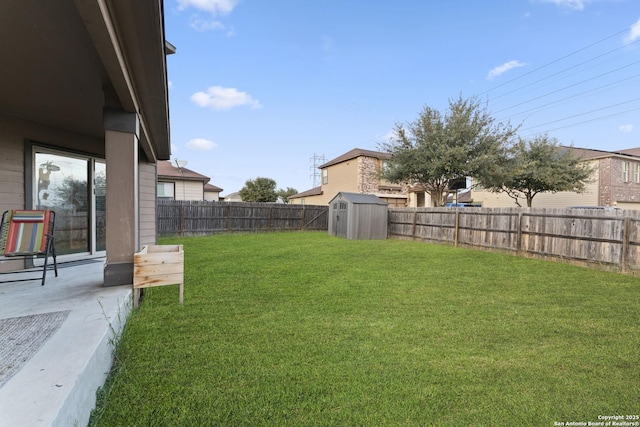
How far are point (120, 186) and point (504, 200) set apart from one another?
25.4 meters

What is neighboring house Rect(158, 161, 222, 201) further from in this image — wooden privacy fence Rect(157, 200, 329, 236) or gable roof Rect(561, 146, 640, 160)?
gable roof Rect(561, 146, 640, 160)

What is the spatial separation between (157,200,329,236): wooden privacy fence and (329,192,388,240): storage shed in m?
3.11

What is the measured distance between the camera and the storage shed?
12.6m

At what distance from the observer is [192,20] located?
771 centimetres

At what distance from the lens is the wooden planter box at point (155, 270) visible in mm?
3094

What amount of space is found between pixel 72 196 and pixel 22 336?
4.11 m

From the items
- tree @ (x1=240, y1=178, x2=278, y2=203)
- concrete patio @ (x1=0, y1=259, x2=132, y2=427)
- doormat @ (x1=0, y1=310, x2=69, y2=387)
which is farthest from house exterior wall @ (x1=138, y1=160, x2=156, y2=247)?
tree @ (x1=240, y1=178, x2=278, y2=203)

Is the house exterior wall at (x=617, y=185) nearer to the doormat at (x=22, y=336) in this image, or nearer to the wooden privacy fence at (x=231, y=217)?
the wooden privacy fence at (x=231, y=217)

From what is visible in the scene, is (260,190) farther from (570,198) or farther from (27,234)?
(27,234)

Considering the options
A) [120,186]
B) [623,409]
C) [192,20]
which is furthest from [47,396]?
[192,20]

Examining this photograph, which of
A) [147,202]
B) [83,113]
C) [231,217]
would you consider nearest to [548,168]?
[231,217]

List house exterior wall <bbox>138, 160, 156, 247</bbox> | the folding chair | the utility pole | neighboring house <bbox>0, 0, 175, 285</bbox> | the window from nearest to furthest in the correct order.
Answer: neighboring house <bbox>0, 0, 175, 285</bbox> < the folding chair < house exterior wall <bbox>138, 160, 156, 247</bbox> < the window < the utility pole

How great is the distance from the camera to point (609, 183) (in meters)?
18.1

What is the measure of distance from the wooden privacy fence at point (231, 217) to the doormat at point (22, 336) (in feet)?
36.9
